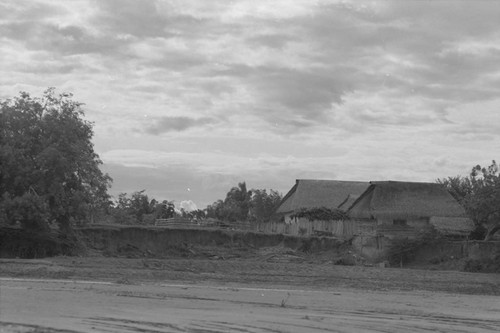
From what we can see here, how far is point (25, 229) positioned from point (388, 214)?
4242 centimetres

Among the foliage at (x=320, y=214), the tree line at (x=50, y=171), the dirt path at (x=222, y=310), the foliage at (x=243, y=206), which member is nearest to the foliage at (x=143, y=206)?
the foliage at (x=243, y=206)

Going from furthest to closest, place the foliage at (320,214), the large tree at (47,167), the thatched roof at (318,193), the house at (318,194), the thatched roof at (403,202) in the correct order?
the thatched roof at (318,193)
the house at (318,194)
the thatched roof at (403,202)
the foliage at (320,214)
the large tree at (47,167)

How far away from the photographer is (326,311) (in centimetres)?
2378

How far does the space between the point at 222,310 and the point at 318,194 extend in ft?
248

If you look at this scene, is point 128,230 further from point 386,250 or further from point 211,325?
point 211,325

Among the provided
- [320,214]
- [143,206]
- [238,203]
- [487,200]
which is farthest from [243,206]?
[487,200]

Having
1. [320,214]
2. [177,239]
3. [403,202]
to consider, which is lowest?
[177,239]

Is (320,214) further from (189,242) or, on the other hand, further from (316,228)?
(189,242)

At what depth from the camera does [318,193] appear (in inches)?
3826

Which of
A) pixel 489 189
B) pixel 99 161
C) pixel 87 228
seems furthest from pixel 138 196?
pixel 489 189

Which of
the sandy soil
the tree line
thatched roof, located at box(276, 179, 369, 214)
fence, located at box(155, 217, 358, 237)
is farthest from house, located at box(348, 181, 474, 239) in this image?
the sandy soil

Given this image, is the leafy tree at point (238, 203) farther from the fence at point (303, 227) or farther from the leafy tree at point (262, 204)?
the fence at point (303, 227)

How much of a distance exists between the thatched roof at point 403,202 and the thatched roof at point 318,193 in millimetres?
8919

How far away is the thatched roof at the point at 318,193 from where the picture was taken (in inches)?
3733
